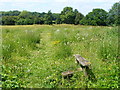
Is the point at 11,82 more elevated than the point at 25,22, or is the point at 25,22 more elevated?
the point at 25,22

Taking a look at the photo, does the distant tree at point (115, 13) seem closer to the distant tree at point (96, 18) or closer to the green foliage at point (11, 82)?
the green foliage at point (11, 82)

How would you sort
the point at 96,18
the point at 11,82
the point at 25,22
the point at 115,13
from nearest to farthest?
the point at 11,82 → the point at 115,13 → the point at 96,18 → the point at 25,22

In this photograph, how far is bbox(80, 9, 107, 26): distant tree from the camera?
51.6 m

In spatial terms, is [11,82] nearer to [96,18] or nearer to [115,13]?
[115,13]

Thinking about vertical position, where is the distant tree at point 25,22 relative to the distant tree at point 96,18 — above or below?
below

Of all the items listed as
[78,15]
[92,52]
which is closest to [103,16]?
[78,15]

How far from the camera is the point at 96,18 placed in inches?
2028

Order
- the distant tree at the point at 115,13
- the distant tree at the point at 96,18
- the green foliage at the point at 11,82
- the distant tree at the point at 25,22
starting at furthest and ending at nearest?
1. the distant tree at the point at 96,18
2. the distant tree at the point at 25,22
3. the distant tree at the point at 115,13
4. the green foliage at the point at 11,82

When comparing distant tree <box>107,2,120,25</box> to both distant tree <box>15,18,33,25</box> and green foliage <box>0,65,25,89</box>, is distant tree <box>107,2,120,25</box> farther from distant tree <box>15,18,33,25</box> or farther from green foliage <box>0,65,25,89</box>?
distant tree <box>15,18,33,25</box>

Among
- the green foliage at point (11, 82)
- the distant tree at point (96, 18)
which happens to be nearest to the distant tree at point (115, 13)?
the green foliage at point (11, 82)

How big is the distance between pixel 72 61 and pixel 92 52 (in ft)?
Result: 5.27

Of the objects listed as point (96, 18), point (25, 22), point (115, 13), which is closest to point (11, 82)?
point (115, 13)

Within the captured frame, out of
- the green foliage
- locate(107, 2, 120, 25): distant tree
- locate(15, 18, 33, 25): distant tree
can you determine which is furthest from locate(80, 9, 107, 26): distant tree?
the green foliage

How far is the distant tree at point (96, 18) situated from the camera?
51612 mm
